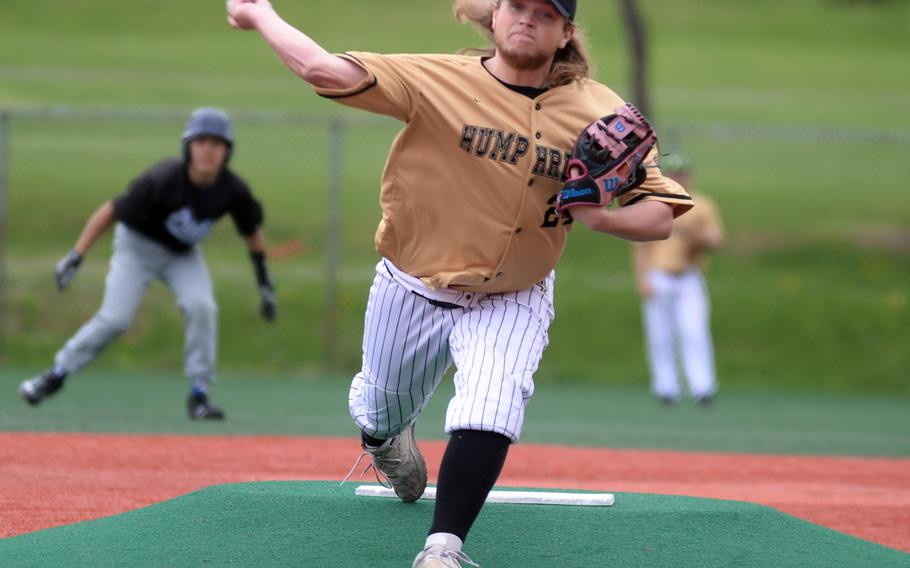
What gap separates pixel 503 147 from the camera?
466 centimetres

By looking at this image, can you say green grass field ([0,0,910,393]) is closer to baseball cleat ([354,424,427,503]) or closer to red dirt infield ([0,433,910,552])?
baseball cleat ([354,424,427,503])

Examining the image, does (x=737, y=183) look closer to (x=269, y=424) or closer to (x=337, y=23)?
(x=269, y=424)

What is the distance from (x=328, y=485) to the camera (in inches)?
233

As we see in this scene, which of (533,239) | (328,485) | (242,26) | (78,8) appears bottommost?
(78,8)

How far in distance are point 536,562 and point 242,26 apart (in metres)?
2.07

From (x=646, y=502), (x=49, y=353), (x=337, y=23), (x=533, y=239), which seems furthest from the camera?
(x=337, y=23)

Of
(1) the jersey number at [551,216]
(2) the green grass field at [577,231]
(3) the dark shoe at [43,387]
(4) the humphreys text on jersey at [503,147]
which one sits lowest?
(2) the green grass field at [577,231]

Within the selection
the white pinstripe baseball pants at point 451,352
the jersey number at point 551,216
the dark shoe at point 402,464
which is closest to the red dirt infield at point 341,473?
the dark shoe at point 402,464

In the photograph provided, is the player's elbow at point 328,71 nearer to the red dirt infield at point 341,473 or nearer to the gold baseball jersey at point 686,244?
the red dirt infield at point 341,473

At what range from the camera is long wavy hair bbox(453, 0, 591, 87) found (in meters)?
4.83

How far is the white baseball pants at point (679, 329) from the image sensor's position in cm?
1193

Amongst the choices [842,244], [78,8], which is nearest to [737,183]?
[842,244]

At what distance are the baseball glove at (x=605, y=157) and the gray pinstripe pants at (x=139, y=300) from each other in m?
5.06

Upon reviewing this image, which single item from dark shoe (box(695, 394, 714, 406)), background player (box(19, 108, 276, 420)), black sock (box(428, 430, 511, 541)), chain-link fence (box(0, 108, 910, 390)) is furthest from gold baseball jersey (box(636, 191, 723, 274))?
black sock (box(428, 430, 511, 541))
